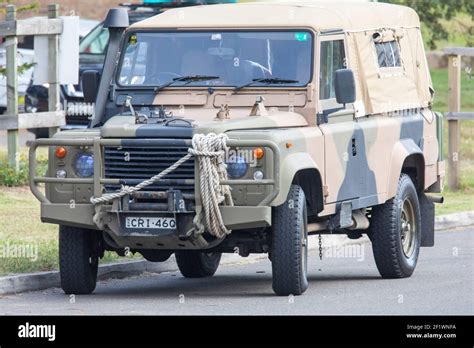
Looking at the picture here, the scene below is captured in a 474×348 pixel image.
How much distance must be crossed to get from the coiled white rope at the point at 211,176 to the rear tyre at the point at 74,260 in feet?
3.86

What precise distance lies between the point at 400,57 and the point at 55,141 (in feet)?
13.3

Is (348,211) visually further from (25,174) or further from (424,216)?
(25,174)

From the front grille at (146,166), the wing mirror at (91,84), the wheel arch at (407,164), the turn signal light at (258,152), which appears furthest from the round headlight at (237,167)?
the wheel arch at (407,164)

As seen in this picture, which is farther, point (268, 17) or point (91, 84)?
point (91, 84)

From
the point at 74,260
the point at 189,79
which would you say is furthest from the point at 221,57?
the point at 74,260

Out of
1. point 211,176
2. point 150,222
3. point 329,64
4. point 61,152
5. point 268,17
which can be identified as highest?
point 268,17

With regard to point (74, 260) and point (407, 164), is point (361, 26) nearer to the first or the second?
point (407, 164)

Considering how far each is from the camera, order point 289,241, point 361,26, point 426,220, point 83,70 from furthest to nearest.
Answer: point 83,70, point 426,220, point 361,26, point 289,241

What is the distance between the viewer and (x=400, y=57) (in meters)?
13.5

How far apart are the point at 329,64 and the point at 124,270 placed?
8.84 ft

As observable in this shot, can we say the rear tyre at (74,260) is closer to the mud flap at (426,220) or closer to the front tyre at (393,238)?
the front tyre at (393,238)

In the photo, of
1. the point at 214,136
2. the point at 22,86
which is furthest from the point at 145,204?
the point at 22,86

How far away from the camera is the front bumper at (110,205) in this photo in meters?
10.4

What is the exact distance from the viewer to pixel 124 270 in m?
12.7
